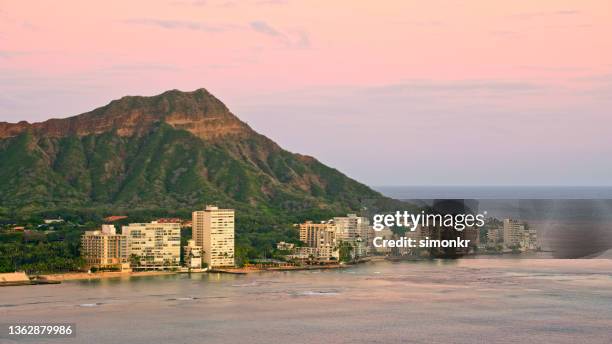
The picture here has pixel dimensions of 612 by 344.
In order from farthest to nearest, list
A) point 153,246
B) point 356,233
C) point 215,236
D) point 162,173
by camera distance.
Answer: point 162,173 < point 356,233 < point 215,236 < point 153,246

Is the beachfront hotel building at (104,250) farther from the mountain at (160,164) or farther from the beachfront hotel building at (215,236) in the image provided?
the mountain at (160,164)

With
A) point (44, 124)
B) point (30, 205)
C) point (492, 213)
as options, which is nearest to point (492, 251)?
point (492, 213)

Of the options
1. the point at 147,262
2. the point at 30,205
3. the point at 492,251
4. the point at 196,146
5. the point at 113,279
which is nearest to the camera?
the point at 492,251

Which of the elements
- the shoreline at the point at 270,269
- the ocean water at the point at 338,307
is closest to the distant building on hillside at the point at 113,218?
the shoreline at the point at 270,269

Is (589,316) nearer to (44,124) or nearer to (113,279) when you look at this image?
(113,279)

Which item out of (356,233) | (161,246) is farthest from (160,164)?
(161,246)

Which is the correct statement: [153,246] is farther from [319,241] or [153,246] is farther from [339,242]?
[339,242]

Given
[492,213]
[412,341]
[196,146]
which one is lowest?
[412,341]

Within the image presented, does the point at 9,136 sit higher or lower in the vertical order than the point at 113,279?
higher
